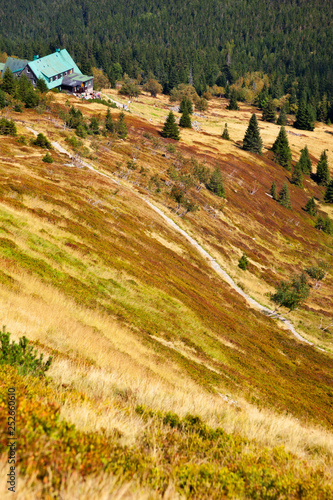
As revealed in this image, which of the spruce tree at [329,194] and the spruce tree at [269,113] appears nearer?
the spruce tree at [329,194]

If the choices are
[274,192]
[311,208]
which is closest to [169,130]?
[274,192]

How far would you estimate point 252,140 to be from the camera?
108500 mm

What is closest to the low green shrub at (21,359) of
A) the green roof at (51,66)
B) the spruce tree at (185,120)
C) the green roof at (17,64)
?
the spruce tree at (185,120)

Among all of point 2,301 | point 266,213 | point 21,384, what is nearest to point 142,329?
point 2,301

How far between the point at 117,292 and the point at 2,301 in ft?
28.2

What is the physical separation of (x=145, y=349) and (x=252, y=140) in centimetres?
10823

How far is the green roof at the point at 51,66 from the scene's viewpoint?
108250 mm

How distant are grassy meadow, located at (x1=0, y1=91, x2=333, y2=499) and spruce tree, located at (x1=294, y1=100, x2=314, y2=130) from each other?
5226 inches

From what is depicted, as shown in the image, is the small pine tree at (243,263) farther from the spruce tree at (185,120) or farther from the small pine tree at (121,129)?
the spruce tree at (185,120)

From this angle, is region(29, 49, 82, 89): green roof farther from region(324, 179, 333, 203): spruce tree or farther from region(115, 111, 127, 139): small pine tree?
region(324, 179, 333, 203): spruce tree

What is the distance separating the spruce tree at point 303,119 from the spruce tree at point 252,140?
7250cm

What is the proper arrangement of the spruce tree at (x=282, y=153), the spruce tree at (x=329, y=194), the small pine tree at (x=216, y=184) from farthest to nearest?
the spruce tree at (x=282, y=153), the spruce tree at (x=329, y=194), the small pine tree at (x=216, y=184)

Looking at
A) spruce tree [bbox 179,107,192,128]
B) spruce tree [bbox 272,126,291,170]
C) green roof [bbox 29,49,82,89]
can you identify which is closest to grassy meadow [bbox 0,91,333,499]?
spruce tree [bbox 272,126,291,170]

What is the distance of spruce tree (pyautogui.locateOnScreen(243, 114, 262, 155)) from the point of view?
4198 inches
